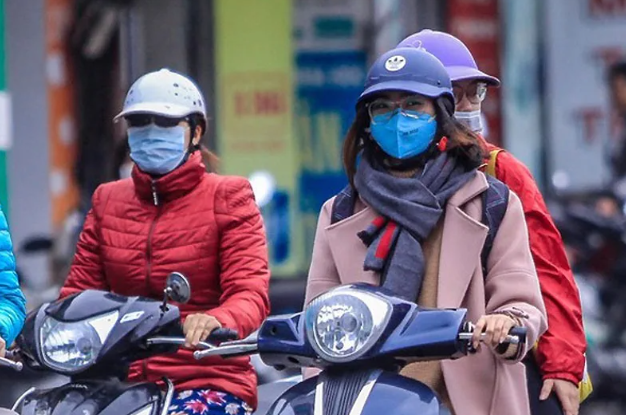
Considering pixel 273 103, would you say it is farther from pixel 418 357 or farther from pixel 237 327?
pixel 418 357

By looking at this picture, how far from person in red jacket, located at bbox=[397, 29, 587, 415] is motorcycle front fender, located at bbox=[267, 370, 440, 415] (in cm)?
76

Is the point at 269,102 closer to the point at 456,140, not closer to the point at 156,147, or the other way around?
the point at 156,147

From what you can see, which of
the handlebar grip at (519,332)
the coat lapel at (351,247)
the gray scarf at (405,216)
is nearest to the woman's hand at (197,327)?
the coat lapel at (351,247)

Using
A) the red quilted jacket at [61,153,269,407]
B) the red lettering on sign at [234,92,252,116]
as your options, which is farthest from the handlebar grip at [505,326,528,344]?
the red lettering on sign at [234,92,252,116]

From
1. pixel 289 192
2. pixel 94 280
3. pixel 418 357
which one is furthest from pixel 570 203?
pixel 418 357

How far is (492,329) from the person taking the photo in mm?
4688

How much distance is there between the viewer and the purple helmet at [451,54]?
5.72 metres

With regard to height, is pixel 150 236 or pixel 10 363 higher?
pixel 150 236

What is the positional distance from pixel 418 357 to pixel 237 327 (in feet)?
3.15

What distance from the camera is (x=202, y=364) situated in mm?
5766

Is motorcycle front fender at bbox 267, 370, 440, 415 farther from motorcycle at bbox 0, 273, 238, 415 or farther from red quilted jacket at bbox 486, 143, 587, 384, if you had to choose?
red quilted jacket at bbox 486, 143, 587, 384

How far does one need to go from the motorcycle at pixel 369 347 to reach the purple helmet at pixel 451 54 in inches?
44.7

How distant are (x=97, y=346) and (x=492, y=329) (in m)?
1.22

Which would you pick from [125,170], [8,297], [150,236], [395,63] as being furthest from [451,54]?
[125,170]
